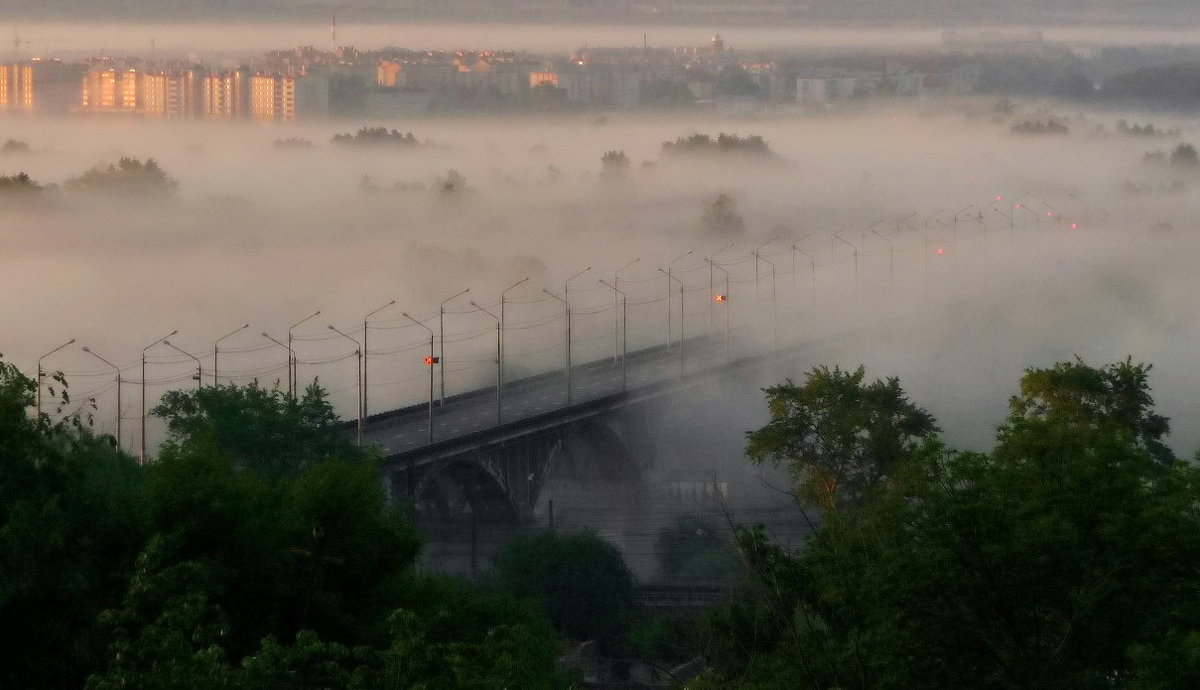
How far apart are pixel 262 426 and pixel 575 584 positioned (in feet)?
38.9

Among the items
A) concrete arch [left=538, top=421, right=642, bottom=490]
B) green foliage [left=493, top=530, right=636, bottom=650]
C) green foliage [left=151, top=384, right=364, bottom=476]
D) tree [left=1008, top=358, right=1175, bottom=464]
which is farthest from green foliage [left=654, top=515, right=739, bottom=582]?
concrete arch [left=538, top=421, right=642, bottom=490]

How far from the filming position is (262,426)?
6894 cm

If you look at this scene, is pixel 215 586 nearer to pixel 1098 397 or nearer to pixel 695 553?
pixel 1098 397

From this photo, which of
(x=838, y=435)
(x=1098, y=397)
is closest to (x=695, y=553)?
(x=838, y=435)

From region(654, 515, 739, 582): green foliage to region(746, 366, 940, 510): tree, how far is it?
385 cm

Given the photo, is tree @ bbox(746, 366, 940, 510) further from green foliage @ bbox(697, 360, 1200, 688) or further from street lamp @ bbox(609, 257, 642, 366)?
green foliage @ bbox(697, 360, 1200, 688)

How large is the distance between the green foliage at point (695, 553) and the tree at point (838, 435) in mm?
3848

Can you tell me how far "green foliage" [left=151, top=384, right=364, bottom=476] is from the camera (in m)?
67.0

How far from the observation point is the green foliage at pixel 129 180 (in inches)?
7480

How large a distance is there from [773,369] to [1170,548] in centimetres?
9574

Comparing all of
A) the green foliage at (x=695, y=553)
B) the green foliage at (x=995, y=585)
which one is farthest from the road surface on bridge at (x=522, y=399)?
the green foliage at (x=995, y=585)

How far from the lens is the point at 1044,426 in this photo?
3391cm

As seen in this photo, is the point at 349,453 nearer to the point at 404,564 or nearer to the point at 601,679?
the point at 601,679

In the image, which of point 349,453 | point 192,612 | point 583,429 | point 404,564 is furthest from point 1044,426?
point 583,429
